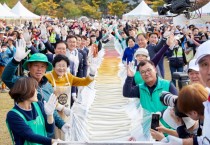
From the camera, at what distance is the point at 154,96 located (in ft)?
14.6

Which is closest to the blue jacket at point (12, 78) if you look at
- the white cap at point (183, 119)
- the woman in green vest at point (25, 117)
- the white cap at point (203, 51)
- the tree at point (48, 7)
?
the woman in green vest at point (25, 117)

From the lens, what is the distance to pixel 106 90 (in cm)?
1218

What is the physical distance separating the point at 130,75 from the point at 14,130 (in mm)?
1809

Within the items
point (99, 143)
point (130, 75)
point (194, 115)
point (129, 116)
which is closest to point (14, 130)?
point (99, 143)

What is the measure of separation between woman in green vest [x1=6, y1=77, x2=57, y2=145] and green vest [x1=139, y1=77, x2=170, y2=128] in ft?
4.57

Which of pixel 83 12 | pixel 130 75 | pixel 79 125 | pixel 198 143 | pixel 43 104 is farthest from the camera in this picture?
pixel 83 12

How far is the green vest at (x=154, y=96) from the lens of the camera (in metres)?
4.41

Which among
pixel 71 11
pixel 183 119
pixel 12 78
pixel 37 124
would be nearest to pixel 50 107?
pixel 37 124

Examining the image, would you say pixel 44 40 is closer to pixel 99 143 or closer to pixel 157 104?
pixel 157 104

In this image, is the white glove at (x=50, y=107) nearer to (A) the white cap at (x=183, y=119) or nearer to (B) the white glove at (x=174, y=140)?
(A) the white cap at (x=183, y=119)

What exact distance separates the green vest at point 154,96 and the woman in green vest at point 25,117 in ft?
4.57

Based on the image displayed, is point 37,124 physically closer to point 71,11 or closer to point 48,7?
point 48,7

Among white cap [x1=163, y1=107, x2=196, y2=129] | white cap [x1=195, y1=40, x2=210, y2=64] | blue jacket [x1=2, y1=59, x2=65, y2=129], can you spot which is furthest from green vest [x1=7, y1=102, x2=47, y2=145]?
white cap [x1=195, y1=40, x2=210, y2=64]

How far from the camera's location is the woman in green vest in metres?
3.35
